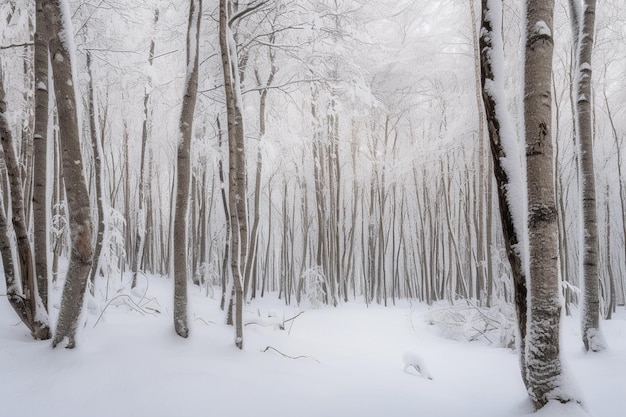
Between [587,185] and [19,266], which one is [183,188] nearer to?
[19,266]

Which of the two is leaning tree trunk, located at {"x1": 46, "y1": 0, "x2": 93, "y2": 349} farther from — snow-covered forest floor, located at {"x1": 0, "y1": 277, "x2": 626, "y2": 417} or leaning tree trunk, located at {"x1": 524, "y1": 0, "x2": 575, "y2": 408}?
leaning tree trunk, located at {"x1": 524, "y1": 0, "x2": 575, "y2": 408}

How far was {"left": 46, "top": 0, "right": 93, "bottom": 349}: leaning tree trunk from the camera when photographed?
2902mm

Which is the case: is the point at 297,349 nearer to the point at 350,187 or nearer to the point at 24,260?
the point at 24,260

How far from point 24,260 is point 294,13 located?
5282 millimetres

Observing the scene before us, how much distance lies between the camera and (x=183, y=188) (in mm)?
3768

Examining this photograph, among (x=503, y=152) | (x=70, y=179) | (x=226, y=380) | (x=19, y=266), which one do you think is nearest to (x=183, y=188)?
(x=70, y=179)

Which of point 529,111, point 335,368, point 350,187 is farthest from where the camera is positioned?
point 350,187

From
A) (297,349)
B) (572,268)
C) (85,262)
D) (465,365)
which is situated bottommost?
(572,268)

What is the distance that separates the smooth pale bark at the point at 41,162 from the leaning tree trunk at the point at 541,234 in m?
3.88

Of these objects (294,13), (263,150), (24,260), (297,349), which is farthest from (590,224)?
(24,260)

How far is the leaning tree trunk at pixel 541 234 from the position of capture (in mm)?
2068

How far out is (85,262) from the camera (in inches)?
117

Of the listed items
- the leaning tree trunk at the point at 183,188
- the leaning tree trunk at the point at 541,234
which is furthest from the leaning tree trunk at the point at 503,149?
the leaning tree trunk at the point at 183,188

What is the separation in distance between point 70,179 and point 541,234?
11.0 ft
